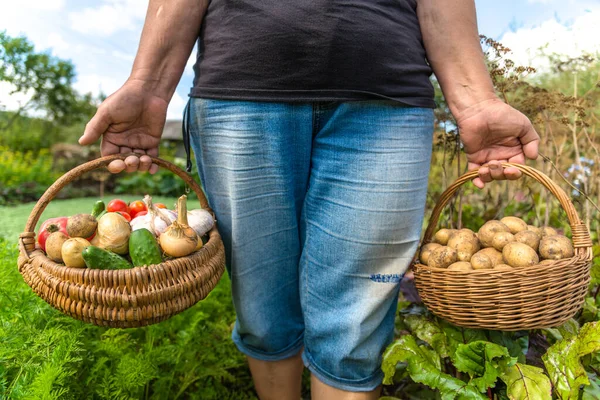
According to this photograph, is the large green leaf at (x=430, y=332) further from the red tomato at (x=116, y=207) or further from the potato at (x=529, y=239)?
the red tomato at (x=116, y=207)

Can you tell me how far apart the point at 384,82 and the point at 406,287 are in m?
1.32

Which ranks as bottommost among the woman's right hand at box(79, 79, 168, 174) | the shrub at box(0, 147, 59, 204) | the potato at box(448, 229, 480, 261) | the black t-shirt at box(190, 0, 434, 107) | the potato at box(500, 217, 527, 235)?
the shrub at box(0, 147, 59, 204)

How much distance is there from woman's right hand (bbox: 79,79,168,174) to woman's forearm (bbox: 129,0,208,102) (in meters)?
0.04

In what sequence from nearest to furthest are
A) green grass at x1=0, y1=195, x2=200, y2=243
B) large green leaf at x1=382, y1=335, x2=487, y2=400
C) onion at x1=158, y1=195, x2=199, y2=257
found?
onion at x1=158, y1=195, x2=199, y2=257, large green leaf at x1=382, y1=335, x2=487, y2=400, green grass at x1=0, y1=195, x2=200, y2=243

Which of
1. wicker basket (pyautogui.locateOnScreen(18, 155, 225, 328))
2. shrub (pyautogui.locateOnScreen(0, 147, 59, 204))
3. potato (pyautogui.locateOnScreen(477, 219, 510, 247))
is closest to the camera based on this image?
wicker basket (pyautogui.locateOnScreen(18, 155, 225, 328))

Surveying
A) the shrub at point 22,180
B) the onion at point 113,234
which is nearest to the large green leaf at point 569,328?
the onion at point 113,234

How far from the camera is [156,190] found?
7.46 meters

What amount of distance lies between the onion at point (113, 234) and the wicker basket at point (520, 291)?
0.87 metres

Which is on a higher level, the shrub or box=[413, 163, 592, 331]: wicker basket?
box=[413, 163, 592, 331]: wicker basket

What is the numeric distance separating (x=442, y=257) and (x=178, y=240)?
0.76 meters

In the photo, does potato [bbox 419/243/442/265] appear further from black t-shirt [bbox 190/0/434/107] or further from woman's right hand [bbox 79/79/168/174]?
woman's right hand [bbox 79/79/168/174]

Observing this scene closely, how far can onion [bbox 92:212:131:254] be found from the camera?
4.46 feet

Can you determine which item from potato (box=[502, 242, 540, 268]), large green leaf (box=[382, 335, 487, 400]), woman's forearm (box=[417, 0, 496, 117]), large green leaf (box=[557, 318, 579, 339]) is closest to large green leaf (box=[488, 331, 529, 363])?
large green leaf (box=[557, 318, 579, 339])

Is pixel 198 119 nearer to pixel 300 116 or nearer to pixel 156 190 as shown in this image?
pixel 300 116
